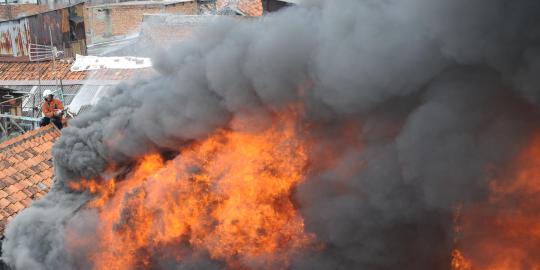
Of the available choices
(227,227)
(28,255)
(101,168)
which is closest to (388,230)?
(227,227)

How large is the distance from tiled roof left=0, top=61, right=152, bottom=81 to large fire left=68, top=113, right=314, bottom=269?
11.2 m

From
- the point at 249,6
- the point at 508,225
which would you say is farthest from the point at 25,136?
the point at 249,6

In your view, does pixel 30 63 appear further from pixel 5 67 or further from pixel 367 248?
pixel 367 248

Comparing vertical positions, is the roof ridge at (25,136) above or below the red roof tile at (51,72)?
Answer: above

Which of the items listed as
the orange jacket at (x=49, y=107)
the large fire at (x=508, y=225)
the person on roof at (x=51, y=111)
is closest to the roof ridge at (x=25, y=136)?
the person on roof at (x=51, y=111)

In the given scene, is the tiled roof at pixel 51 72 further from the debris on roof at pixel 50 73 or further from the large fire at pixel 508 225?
the large fire at pixel 508 225

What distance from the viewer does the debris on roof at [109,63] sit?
24.5m

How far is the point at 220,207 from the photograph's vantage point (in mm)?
11609

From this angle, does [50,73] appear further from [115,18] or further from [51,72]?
[115,18]

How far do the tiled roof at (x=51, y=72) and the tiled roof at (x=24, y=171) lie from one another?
20.3 ft

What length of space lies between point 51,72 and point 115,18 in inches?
332

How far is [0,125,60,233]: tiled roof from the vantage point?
14995 millimetres

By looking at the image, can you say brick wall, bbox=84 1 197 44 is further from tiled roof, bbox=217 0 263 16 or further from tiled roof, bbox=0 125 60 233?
tiled roof, bbox=0 125 60 233

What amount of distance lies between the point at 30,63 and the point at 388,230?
20.9 m
